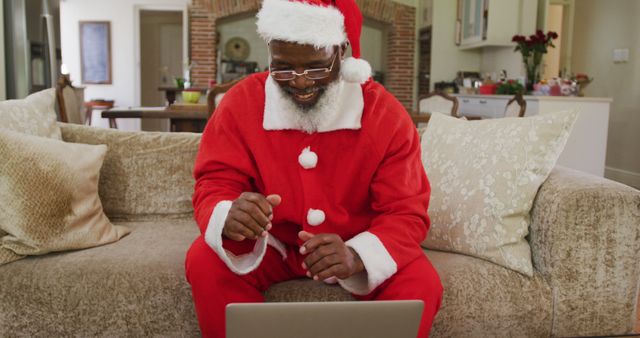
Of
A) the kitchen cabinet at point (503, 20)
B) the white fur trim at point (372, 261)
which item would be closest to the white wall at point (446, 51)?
the kitchen cabinet at point (503, 20)

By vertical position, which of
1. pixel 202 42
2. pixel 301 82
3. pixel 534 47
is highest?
pixel 202 42

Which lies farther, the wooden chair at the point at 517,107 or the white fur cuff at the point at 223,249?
the wooden chair at the point at 517,107

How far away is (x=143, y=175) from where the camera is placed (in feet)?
6.82

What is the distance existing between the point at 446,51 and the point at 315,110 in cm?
757

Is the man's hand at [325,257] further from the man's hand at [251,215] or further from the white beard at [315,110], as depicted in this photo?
the white beard at [315,110]

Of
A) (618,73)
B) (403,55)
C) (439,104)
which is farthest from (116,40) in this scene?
(618,73)

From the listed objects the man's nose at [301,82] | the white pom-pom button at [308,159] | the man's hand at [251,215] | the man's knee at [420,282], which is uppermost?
the man's nose at [301,82]

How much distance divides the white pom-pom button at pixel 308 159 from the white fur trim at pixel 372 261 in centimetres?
23

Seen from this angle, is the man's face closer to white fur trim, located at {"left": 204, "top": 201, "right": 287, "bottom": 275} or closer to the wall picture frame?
white fur trim, located at {"left": 204, "top": 201, "right": 287, "bottom": 275}

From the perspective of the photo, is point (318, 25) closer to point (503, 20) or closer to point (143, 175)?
point (143, 175)

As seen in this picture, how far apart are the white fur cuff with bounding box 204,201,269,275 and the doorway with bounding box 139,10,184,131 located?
10.1 m

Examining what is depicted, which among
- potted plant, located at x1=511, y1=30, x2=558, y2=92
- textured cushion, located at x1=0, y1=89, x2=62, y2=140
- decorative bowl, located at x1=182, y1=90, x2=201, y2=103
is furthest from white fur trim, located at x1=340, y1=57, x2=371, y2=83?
potted plant, located at x1=511, y1=30, x2=558, y2=92

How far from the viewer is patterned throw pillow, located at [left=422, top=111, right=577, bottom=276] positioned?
1.70m

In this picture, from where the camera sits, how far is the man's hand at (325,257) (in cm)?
129
